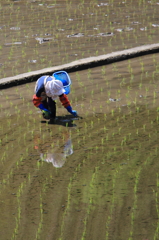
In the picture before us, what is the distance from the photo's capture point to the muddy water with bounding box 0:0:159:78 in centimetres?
1076

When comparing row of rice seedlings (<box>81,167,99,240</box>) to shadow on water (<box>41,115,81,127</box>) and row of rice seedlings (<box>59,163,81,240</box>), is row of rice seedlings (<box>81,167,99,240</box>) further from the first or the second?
shadow on water (<box>41,115,81,127</box>)

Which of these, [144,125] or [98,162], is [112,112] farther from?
[98,162]

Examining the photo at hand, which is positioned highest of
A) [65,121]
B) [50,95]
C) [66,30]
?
[50,95]

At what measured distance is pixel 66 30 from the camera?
1262 centimetres

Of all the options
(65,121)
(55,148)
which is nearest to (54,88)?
(65,121)

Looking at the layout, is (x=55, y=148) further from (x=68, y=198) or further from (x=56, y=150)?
(x=68, y=198)

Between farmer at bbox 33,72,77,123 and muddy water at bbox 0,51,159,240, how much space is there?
0.57ft

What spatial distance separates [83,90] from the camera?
29.2ft

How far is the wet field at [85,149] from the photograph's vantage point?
16.6 feet

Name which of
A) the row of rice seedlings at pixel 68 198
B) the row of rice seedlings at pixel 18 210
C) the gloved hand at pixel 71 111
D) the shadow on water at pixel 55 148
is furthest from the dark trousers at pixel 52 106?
the row of rice seedlings at pixel 18 210

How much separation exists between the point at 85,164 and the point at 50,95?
152cm

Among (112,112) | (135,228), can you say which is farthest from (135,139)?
(135,228)

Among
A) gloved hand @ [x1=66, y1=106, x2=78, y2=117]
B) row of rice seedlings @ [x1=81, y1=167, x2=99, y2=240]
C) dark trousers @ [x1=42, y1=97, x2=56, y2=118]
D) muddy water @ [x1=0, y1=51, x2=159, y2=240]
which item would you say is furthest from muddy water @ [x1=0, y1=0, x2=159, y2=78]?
row of rice seedlings @ [x1=81, y1=167, x2=99, y2=240]

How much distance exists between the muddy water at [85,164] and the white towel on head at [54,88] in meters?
0.47
